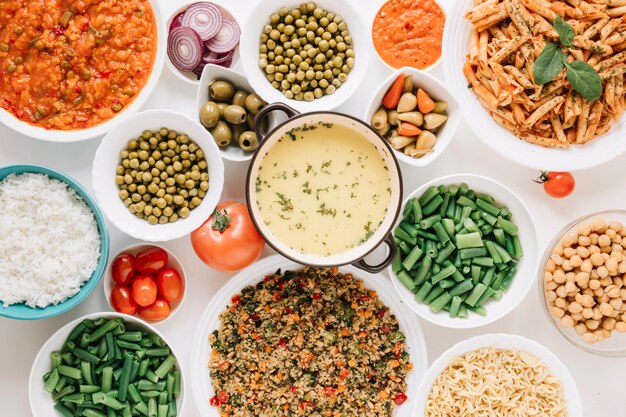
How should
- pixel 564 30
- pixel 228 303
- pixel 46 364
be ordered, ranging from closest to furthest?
pixel 564 30
pixel 46 364
pixel 228 303

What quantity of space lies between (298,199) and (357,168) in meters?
0.28

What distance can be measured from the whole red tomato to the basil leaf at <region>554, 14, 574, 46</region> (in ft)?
4.88

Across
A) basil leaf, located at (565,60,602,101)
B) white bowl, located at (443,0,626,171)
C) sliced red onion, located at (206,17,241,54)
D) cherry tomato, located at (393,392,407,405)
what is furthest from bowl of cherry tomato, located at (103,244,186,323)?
basil leaf, located at (565,60,602,101)

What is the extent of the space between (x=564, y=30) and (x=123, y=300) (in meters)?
2.18

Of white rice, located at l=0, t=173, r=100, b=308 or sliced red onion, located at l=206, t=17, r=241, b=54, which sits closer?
white rice, located at l=0, t=173, r=100, b=308

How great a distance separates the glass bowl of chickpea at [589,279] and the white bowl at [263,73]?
1213 millimetres

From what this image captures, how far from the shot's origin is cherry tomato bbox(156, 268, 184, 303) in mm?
2658

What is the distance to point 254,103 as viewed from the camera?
2557 millimetres

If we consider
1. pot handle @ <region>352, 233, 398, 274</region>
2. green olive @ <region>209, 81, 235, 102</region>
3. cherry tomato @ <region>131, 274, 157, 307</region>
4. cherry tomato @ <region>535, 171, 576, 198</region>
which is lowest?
cherry tomato @ <region>131, 274, 157, 307</region>

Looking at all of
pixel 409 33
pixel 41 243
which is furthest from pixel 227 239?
pixel 409 33

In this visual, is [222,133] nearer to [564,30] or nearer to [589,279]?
[564,30]

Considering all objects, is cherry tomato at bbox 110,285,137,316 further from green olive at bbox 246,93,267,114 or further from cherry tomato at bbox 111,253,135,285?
green olive at bbox 246,93,267,114

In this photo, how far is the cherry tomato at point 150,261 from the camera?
2.65m

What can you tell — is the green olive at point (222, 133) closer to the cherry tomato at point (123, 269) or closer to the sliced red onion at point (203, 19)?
the sliced red onion at point (203, 19)
